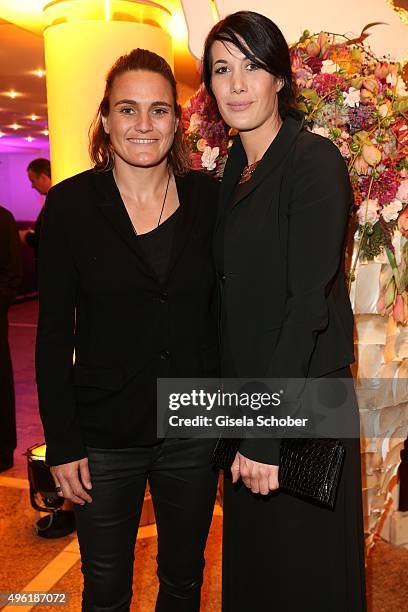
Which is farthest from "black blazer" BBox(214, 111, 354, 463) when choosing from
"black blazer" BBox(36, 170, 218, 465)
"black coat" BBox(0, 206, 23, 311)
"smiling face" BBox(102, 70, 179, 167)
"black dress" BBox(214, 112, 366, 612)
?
"black coat" BBox(0, 206, 23, 311)

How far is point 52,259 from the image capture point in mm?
1475

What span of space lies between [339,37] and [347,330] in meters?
1.04

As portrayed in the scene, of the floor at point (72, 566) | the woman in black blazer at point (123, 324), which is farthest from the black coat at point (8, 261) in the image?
the woman in black blazer at point (123, 324)

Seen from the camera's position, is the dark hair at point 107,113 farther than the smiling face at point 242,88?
Yes

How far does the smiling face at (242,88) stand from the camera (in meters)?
1.37

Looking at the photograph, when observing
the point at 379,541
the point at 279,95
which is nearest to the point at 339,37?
the point at 279,95

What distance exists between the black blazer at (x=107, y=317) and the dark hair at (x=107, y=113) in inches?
3.3

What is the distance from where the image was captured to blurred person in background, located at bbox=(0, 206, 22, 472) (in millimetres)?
3553

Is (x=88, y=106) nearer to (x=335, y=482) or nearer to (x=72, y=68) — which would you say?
(x=72, y=68)

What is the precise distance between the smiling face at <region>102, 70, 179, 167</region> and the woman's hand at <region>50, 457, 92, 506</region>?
2.48ft

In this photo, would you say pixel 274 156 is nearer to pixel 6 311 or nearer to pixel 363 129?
pixel 363 129
